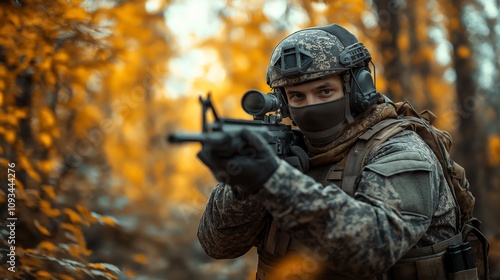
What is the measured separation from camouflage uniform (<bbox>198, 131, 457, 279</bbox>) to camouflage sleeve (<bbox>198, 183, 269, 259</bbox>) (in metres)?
0.05

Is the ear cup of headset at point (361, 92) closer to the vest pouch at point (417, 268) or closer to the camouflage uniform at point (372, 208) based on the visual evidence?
the camouflage uniform at point (372, 208)

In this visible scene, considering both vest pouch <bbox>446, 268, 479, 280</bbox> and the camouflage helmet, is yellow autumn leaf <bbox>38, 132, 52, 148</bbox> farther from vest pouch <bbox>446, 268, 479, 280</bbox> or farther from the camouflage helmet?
vest pouch <bbox>446, 268, 479, 280</bbox>

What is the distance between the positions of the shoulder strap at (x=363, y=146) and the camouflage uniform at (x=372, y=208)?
44 millimetres

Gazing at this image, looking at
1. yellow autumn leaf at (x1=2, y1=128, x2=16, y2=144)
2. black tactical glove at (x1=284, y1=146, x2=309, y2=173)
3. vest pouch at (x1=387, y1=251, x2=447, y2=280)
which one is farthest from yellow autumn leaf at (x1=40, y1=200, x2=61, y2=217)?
vest pouch at (x1=387, y1=251, x2=447, y2=280)

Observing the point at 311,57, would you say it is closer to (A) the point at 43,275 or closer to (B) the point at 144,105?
(A) the point at 43,275

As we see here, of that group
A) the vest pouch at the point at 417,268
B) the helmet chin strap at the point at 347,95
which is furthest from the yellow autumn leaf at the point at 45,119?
the vest pouch at the point at 417,268

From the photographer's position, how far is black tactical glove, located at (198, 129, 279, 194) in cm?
228

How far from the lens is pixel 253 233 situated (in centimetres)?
324

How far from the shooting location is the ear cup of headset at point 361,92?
307cm

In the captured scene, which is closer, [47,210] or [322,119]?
[322,119]

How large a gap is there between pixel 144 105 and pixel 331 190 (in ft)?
46.7

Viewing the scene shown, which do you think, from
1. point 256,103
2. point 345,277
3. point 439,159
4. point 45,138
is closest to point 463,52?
point 439,159

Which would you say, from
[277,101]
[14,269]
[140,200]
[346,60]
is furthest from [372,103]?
[140,200]

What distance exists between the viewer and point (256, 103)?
302cm
